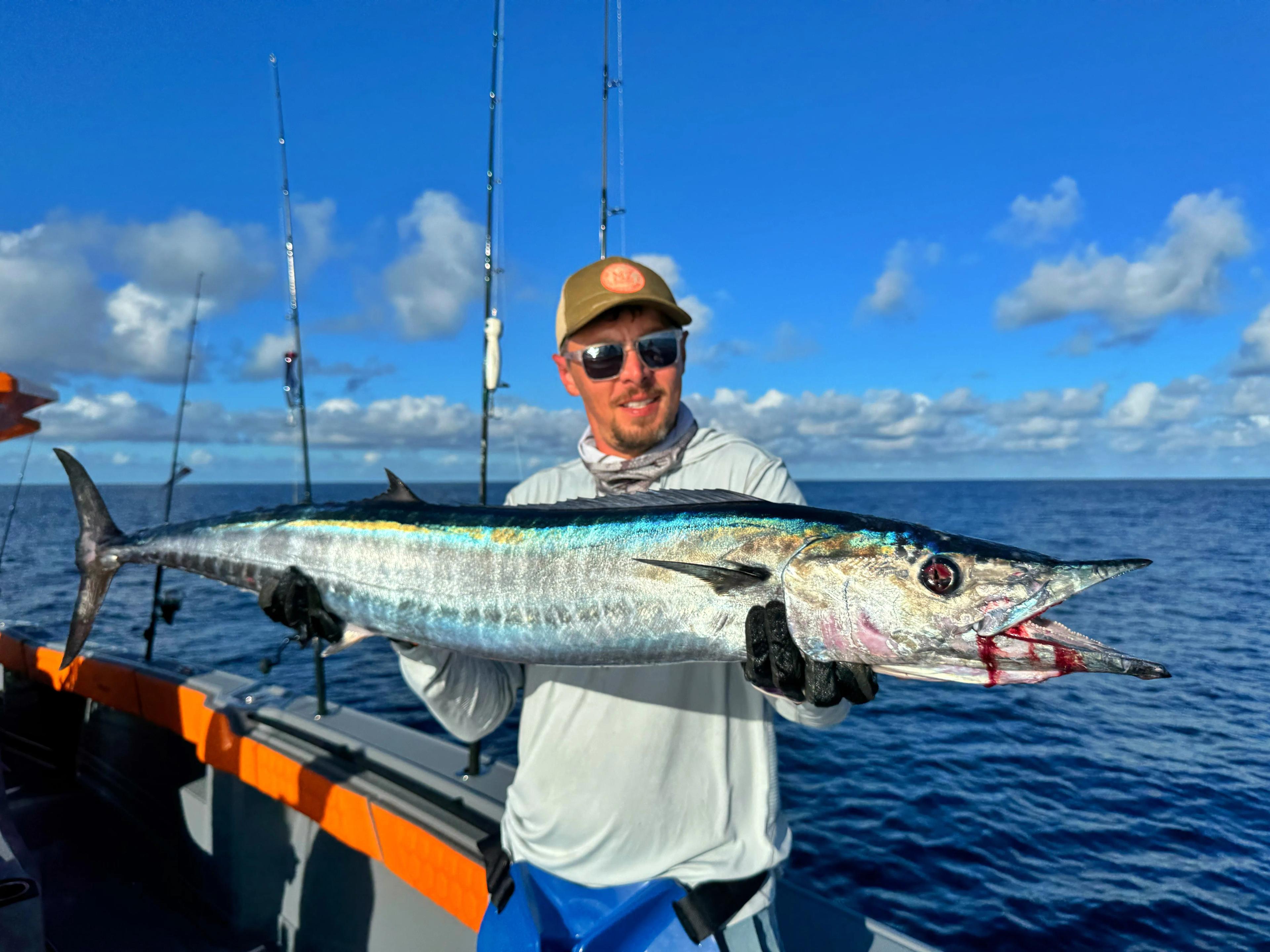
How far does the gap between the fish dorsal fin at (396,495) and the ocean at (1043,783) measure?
340cm

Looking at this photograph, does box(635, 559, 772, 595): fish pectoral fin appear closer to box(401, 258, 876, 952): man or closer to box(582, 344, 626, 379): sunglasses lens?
box(401, 258, 876, 952): man

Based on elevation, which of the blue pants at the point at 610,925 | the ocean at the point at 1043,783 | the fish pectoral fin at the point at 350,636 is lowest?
the ocean at the point at 1043,783

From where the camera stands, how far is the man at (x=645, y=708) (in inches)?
90.7

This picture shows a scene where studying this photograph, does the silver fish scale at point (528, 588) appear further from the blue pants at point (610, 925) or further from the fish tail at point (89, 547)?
the fish tail at point (89, 547)

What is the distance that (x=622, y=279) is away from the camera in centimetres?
297

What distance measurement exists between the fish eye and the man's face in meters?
1.21

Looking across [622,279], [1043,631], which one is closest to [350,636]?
[622,279]

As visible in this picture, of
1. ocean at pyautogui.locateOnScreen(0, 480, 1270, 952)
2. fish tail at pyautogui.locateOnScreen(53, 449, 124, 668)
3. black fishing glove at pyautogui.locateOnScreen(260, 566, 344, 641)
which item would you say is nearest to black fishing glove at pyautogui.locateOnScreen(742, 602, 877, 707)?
black fishing glove at pyautogui.locateOnScreen(260, 566, 344, 641)

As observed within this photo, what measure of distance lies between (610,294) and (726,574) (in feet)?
4.37

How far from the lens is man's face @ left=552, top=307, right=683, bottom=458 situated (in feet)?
A: 9.40

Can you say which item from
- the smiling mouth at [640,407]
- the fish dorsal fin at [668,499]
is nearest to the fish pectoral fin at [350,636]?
the fish dorsal fin at [668,499]

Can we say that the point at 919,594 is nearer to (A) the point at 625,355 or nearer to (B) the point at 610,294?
(A) the point at 625,355

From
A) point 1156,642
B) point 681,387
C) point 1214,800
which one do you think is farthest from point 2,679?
point 1156,642

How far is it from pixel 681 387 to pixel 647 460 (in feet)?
1.31
